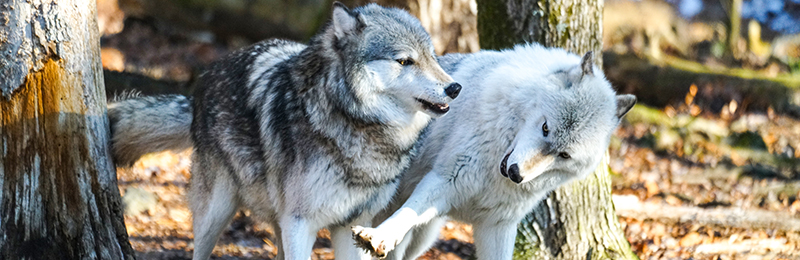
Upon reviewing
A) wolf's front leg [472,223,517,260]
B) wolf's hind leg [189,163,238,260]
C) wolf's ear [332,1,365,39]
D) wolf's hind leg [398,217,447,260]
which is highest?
wolf's ear [332,1,365,39]

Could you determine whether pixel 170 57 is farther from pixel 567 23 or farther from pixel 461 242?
pixel 567 23

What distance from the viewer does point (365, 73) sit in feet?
11.3

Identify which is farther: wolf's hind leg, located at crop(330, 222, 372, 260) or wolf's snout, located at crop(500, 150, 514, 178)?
wolf's hind leg, located at crop(330, 222, 372, 260)

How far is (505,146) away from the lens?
392 cm

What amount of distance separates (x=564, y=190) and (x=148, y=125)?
3.11 m

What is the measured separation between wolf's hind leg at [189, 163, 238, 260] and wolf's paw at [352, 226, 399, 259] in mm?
1155

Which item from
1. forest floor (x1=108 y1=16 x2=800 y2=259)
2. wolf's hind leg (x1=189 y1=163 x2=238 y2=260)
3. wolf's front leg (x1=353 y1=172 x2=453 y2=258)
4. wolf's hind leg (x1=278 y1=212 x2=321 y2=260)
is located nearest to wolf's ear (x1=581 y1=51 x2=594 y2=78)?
wolf's front leg (x1=353 y1=172 x2=453 y2=258)

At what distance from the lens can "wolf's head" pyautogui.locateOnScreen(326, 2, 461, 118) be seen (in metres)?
3.43

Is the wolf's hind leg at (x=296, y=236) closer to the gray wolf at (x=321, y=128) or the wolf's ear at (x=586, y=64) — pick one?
the gray wolf at (x=321, y=128)

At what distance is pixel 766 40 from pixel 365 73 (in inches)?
592

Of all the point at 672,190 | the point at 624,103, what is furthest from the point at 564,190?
the point at 672,190

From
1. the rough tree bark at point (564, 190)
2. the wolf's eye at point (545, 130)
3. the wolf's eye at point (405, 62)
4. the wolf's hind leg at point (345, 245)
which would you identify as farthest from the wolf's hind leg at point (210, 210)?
the rough tree bark at point (564, 190)

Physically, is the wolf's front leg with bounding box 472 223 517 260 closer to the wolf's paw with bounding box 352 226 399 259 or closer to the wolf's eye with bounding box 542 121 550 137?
the wolf's eye with bounding box 542 121 550 137

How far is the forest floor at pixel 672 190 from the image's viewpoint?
5.75 meters
